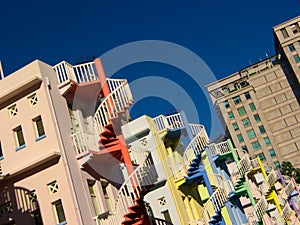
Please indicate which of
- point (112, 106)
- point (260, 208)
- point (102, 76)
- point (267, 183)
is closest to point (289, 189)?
point (267, 183)

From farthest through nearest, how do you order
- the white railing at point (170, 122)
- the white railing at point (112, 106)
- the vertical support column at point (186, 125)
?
the white railing at point (170, 122) → the vertical support column at point (186, 125) → the white railing at point (112, 106)

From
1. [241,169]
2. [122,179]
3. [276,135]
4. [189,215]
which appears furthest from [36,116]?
[276,135]

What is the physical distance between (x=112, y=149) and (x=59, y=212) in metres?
2.74

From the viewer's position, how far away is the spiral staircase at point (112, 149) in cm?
1330

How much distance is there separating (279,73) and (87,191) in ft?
200

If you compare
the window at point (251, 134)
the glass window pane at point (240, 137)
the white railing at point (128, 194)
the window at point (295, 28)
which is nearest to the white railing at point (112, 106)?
the white railing at point (128, 194)

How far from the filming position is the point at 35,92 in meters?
14.3

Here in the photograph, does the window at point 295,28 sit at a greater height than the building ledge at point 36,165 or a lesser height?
greater

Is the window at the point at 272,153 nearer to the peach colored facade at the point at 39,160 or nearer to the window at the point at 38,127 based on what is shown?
the peach colored facade at the point at 39,160

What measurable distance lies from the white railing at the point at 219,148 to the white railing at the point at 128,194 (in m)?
9.10

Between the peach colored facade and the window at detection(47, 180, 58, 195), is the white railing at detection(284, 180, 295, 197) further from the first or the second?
the window at detection(47, 180, 58, 195)

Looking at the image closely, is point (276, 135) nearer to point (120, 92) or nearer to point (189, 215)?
point (189, 215)

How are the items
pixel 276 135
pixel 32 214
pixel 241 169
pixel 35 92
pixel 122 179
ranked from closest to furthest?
pixel 32 214, pixel 35 92, pixel 122 179, pixel 241 169, pixel 276 135

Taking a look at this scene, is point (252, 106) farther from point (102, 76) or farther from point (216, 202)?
point (102, 76)
